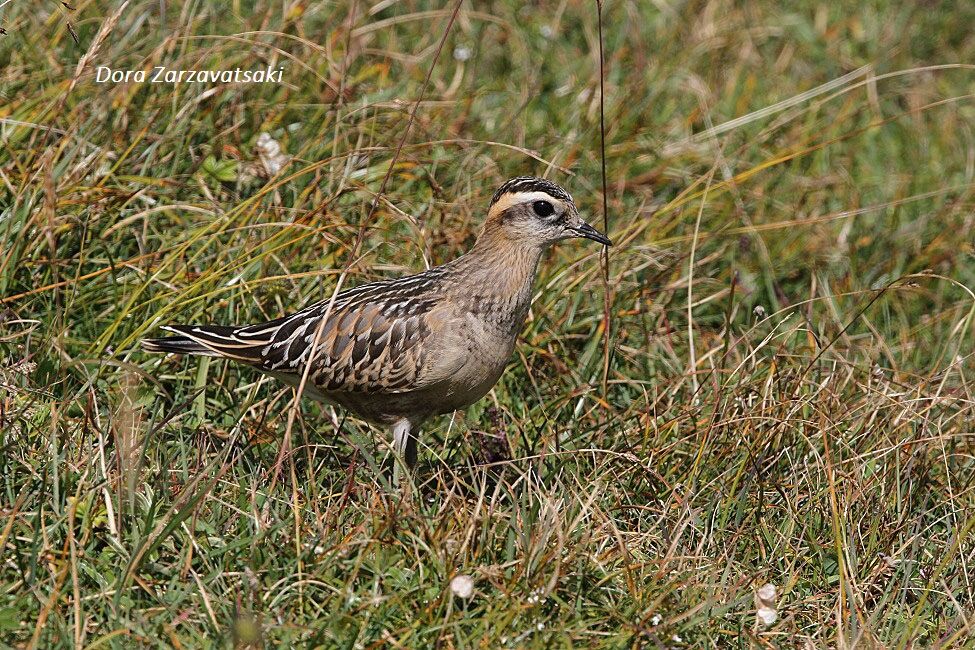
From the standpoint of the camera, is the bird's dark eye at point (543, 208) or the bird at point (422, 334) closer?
the bird at point (422, 334)

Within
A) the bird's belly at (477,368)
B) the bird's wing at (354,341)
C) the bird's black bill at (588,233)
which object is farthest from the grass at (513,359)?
the bird's black bill at (588,233)

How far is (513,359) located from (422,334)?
1.09 m

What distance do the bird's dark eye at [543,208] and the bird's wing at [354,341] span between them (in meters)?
0.60

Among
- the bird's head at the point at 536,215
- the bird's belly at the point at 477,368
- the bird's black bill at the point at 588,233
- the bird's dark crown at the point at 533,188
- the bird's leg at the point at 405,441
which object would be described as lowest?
the bird's leg at the point at 405,441

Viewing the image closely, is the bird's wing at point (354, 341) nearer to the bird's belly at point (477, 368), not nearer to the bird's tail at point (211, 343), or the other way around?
the bird's tail at point (211, 343)

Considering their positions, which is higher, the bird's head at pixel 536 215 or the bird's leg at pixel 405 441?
the bird's head at pixel 536 215

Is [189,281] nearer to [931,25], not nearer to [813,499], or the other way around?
[813,499]

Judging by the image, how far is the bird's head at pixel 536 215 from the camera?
6.15m

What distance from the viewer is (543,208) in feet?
20.3

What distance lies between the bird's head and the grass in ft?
1.40

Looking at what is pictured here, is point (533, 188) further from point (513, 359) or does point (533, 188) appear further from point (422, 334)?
point (513, 359)

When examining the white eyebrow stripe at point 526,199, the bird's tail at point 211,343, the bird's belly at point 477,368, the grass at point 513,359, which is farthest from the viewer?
the white eyebrow stripe at point 526,199

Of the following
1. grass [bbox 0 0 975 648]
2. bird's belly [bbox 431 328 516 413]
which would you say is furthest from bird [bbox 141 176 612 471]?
grass [bbox 0 0 975 648]

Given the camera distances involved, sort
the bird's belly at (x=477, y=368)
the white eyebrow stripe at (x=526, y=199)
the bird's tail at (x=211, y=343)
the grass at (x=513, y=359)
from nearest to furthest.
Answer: the grass at (x=513, y=359) < the bird's belly at (x=477, y=368) < the bird's tail at (x=211, y=343) < the white eyebrow stripe at (x=526, y=199)
